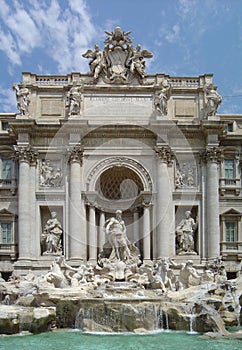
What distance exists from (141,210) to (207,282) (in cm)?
655

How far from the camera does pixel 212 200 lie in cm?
2672

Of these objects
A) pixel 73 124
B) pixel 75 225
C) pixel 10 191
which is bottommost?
pixel 75 225

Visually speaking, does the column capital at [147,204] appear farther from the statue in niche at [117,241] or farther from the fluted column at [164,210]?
the statue in niche at [117,241]

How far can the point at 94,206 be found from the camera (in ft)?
87.6

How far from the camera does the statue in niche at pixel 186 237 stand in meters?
26.6

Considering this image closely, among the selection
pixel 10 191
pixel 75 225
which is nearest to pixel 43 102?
pixel 10 191

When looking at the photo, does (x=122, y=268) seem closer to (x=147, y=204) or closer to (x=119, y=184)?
(x=147, y=204)

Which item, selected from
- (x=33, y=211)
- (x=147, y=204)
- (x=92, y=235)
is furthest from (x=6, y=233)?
(x=147, y=204)

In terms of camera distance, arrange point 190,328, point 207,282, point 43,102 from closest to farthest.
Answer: point 190,328
point 207,282
point 43,102

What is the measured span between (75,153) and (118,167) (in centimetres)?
244

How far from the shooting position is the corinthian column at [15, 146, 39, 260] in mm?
25859

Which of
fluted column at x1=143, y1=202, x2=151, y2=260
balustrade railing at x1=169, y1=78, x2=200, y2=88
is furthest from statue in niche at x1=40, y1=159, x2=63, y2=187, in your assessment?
balustrade railing at x1=169, y1=78, x2=200, y2=88

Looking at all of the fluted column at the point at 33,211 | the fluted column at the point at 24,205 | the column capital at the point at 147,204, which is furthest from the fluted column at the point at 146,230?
the fluted column at the point at 24,205

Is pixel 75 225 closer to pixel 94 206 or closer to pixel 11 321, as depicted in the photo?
pixel 94 206
